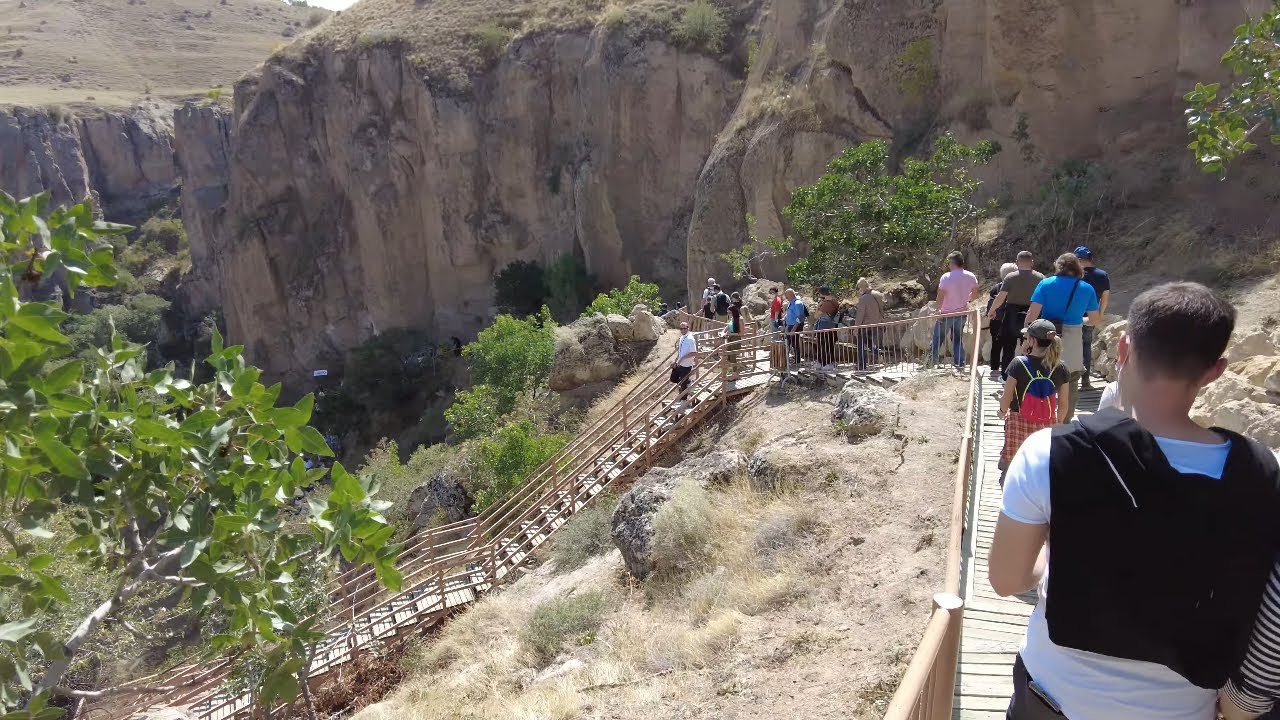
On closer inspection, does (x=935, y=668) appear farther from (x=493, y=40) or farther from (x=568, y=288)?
(x=493, y=40)

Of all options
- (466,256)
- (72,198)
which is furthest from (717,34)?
(72,198)

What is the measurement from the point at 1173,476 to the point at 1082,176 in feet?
53.5

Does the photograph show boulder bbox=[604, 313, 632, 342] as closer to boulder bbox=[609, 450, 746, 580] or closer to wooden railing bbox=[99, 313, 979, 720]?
wooden railing bbox=[99, 313, 979, 720]

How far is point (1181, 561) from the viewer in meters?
2.19

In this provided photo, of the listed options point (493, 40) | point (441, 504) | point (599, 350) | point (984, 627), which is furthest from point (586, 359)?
point (493, 40)

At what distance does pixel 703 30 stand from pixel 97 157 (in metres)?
56.7

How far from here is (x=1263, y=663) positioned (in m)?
2.21

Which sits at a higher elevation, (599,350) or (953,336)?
(953,336)

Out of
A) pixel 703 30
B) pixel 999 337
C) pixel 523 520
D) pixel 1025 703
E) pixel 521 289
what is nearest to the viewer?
pixel 1025 703

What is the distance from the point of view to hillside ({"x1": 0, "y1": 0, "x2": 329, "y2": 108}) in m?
78.1

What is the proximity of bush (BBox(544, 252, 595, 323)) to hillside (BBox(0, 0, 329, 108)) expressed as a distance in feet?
178

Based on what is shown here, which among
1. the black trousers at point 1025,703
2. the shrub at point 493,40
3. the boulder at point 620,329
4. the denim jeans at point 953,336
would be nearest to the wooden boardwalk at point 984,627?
the black trousers at point 1025,703

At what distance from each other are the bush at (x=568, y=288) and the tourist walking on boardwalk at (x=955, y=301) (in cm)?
2262

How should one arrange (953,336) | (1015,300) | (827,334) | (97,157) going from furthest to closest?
(97,157) → (827,334) → (953,336) → (1015,300)
